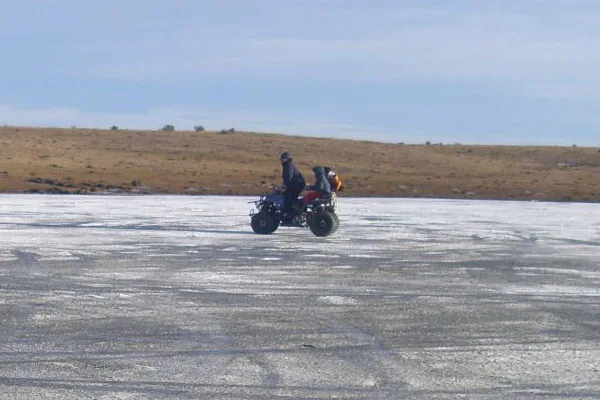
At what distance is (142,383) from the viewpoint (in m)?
9.21

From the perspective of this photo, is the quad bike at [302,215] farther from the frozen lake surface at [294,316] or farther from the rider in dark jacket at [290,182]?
the frozen lake surface at [294,316]

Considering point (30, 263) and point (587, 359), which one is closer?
point (587, 359)

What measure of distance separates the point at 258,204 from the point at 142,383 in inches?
659

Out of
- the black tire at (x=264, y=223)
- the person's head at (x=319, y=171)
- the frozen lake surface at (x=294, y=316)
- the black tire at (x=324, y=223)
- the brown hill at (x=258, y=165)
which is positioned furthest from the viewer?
the brown hill at (x=258, y=165)

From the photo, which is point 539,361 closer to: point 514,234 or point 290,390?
point 290,390

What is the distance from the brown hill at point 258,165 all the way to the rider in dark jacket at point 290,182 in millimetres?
28991

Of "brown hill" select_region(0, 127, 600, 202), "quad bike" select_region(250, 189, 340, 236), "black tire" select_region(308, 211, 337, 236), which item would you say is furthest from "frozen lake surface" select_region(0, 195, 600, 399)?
"brown hill" select_region(0, 127, 600, 202)

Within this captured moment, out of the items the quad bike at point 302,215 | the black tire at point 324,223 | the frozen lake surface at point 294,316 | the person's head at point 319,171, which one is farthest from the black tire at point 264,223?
the person's head at point 319,171

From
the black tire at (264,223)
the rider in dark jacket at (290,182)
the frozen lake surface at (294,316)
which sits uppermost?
the rider in dark jacket at (290,182)

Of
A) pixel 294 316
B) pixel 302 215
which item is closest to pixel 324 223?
pixel 302 215

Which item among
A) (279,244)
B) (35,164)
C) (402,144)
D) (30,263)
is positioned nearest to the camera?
(30,263)

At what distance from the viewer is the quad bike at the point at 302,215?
81.6 feet

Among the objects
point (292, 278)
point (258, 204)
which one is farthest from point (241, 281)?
point (258, 204)

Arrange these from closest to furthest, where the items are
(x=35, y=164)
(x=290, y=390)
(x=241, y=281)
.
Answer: (x=290, y=390), (x=241, y=281), (x=35, y=164)
